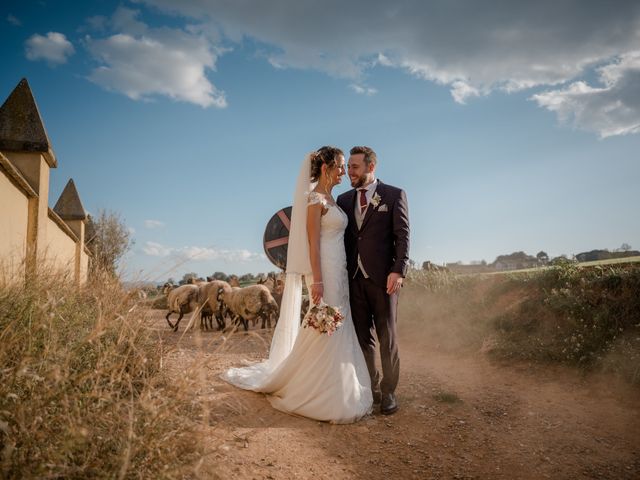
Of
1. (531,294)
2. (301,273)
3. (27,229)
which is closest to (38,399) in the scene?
(301,273)

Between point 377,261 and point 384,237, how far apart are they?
276 millimetres

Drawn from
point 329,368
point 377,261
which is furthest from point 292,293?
point 377,261

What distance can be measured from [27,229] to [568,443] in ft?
23.7

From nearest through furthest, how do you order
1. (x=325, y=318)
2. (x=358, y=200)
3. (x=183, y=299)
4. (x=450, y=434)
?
(x=450, y=434), (x=325, y=318), (x=358, y=200), (x=183, y=299)

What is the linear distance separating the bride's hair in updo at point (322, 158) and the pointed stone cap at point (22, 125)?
442cm

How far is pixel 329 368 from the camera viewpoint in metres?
4.11

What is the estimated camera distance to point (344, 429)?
147 inches

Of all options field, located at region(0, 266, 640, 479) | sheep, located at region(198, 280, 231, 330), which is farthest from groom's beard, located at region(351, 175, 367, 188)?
sheep, located at region(198, 280, 231, 330)

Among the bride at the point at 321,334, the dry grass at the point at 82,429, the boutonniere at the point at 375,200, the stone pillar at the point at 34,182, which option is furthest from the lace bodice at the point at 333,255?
the stone pillar at the point at 34,182

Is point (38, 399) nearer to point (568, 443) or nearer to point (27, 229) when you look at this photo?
point (568, 443)

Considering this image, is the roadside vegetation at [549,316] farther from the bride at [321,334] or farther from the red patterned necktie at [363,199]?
the red patterned necktie at [363,199]

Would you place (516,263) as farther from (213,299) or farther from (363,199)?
(363,199)

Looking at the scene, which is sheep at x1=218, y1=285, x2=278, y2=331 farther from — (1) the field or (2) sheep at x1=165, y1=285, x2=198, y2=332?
(1) the field

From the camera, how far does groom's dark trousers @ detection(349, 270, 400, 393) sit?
4234 mm
